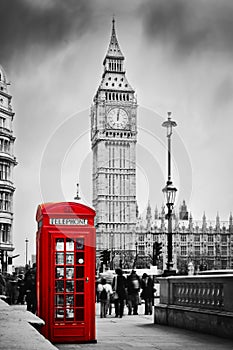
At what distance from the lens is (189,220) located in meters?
176

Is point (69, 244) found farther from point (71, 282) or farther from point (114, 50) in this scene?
point (114, 50)

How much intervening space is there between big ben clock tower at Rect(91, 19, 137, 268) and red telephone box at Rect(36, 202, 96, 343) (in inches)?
5480

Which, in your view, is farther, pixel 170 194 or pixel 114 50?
pixel 114 50

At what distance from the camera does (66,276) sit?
1244 cm

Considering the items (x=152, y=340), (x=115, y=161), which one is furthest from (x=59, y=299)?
(x=115, y=161)

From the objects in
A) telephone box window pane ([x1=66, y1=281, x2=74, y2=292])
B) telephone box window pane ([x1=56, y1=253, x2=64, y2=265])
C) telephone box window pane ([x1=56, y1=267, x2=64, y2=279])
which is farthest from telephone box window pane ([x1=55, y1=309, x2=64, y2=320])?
telephone box window pane ([x1=56, y1=253, x2=64, y2=265])

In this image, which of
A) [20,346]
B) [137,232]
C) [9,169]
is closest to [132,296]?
[20,346]

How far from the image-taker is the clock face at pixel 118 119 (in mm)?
153750

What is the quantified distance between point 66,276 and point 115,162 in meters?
144

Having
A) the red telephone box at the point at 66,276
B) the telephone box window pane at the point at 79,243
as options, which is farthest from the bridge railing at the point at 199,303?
the telephone box window pane at the point at 79,243

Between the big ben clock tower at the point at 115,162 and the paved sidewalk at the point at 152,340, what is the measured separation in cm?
13542

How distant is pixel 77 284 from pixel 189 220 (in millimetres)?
165132

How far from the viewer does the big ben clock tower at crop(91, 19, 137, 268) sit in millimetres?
153875

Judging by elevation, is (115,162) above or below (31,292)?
above
